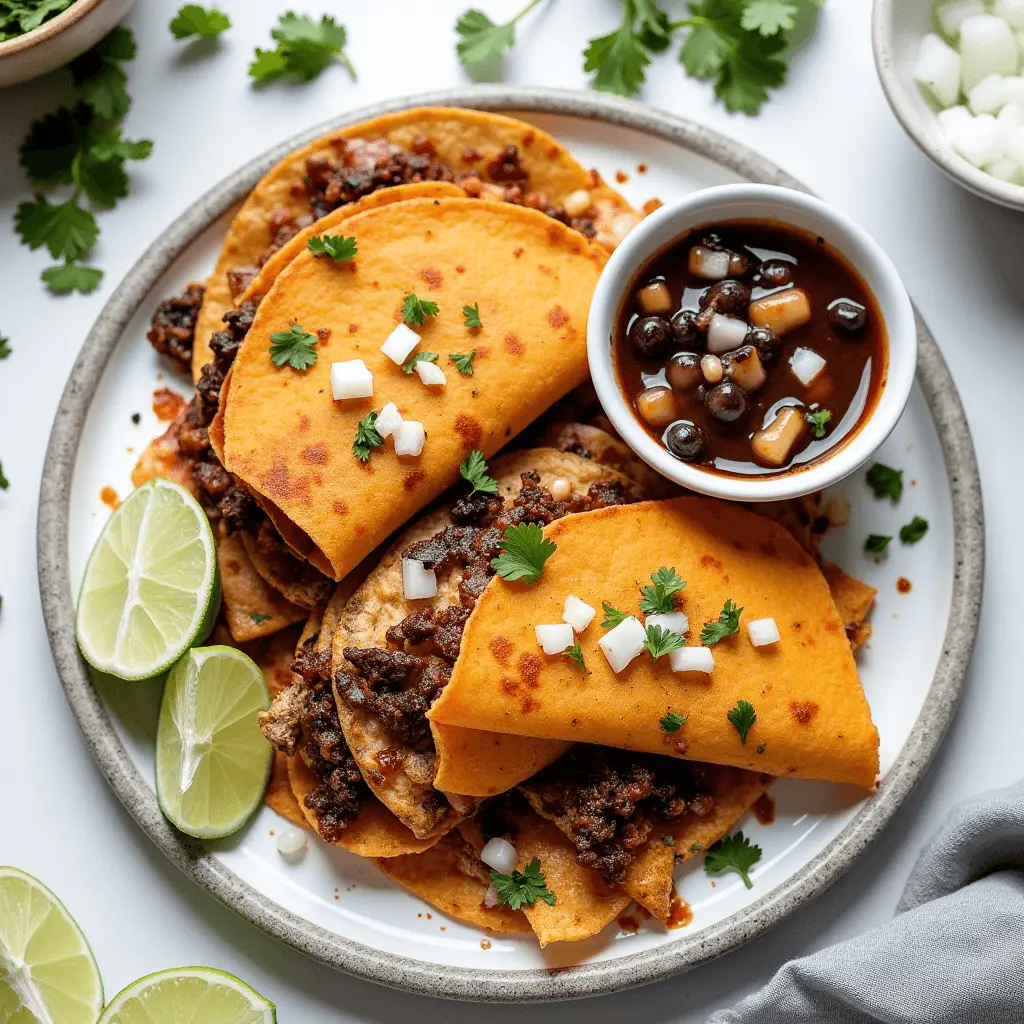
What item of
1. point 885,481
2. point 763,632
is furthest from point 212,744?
point 885,481

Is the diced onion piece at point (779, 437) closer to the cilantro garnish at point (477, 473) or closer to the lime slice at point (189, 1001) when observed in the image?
the cilantro garnish at point (477, 473)

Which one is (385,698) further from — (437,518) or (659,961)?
(659,961)

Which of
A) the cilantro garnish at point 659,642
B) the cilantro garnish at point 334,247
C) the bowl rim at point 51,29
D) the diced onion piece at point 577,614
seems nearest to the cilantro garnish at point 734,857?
the cilantro garnish at point 659,642

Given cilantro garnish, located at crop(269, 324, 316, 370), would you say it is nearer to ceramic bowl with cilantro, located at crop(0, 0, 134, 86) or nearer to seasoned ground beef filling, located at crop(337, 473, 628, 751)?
seasoned ground beef filling, located at crop(337, 473, 628, 751)

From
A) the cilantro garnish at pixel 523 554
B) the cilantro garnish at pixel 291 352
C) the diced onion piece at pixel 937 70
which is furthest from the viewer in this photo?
the diced onion piece at pixel 937 70

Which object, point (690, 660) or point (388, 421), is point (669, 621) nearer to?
point (690, 660)

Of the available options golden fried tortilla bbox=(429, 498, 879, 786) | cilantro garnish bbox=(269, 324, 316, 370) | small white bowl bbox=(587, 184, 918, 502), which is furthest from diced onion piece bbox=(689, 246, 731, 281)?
cilantro garnish bbox=(269, 324, 316, 370)

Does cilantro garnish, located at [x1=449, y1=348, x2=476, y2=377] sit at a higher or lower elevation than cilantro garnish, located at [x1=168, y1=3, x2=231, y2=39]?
lower

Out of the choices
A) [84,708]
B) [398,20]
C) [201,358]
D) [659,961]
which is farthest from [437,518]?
[398,20]
